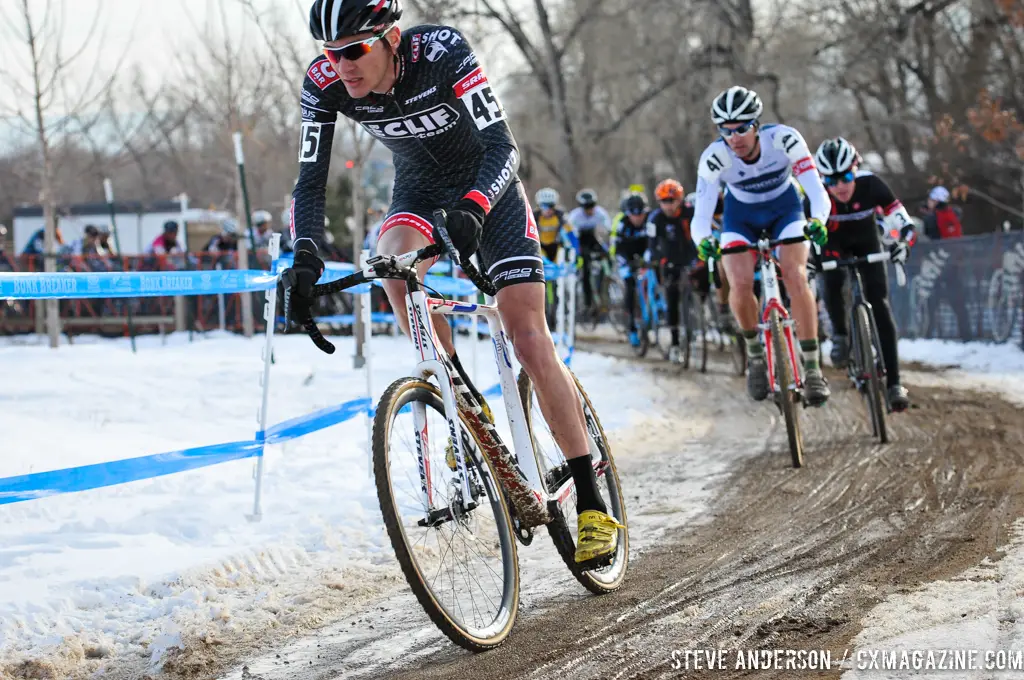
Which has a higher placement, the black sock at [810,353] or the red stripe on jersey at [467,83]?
the red stripe on jersey at [467,83]

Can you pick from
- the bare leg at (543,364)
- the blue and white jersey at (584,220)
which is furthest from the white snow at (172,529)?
the blue and white jersey at (584,220)

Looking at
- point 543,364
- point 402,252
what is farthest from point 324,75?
point 543,364

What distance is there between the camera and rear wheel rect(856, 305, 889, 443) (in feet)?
26.4

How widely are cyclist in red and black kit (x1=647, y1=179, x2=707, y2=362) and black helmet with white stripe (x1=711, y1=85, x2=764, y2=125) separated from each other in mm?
6064

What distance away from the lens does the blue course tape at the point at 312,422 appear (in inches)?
235

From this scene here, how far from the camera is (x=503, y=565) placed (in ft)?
13.0

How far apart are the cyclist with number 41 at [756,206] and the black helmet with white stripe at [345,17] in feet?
14.0

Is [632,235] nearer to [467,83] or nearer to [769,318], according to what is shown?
[769,318]

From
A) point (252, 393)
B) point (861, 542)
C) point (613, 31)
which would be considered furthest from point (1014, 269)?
point (613, 31)

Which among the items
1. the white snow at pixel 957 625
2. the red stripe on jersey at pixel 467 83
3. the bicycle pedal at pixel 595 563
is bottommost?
the white snow at pixel 957 625

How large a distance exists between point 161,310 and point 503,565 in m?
16.6

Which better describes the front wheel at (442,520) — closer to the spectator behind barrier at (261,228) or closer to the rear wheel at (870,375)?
the rear wheel at (870,375)

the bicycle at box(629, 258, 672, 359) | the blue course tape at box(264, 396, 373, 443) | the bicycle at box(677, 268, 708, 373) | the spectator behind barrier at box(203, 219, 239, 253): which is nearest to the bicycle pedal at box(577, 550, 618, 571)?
the blue course tape at box(264, 396, 373, 443)

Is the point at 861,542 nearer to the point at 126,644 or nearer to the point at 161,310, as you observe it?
the point at 126,644
